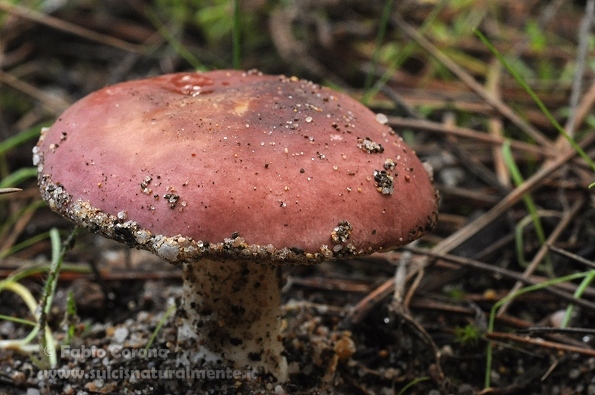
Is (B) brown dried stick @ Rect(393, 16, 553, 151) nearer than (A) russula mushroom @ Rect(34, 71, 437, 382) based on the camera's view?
No

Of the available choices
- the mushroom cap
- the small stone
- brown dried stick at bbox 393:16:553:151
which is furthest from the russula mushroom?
brown dried stick at bbox 393:16:553:151

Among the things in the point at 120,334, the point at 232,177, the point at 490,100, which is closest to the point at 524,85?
the point at 490,100

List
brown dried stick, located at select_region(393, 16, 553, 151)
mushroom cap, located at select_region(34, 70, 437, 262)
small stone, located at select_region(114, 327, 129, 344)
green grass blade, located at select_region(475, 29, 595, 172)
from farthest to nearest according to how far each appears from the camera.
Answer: brown dried stick, located at select_region(393, 16, 553, 151) → small stone, located at select_region(114, 327, 129, 344) → green grass blade, located at select_region(475, 29, 595, 172) → mushroom cap, located at select_region(34, 70, 437, 262)

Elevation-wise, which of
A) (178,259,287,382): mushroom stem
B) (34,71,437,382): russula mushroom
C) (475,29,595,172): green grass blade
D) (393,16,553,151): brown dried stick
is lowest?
(178,259,287,382): mushroom stem

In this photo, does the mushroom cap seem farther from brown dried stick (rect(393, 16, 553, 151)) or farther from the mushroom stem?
brown dried stick (rect(393, 16, 553, 151))

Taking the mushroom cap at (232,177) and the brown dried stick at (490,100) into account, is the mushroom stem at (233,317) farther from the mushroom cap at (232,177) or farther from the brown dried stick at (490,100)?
the brown dried stick at (490,100)

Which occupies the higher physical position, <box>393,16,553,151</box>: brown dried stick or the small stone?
<box>393,16,553,151</box>: brown dried stick

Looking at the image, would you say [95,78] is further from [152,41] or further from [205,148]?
[205,148]

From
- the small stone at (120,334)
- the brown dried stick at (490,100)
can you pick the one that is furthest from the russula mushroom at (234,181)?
the brown dried stick at (490,100)
